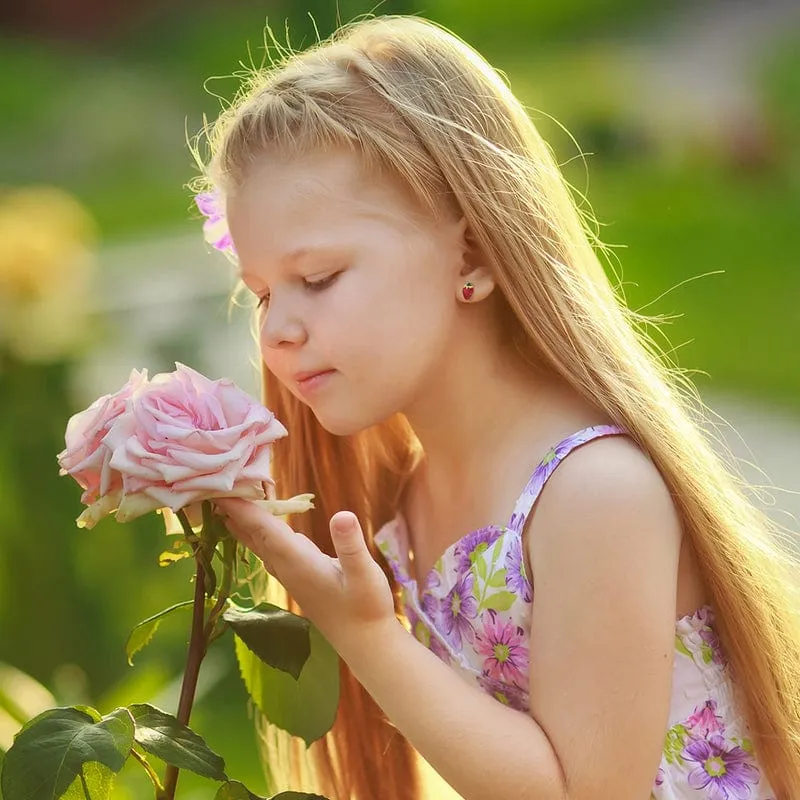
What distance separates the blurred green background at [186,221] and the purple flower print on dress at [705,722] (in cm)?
62

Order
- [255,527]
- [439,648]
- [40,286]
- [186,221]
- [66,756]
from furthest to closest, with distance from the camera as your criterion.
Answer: [186,221] < [40,286] < [439,648] < [255,527] < [66,756]

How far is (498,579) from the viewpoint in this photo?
1.10 metres

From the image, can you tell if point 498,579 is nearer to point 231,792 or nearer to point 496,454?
point 496,454

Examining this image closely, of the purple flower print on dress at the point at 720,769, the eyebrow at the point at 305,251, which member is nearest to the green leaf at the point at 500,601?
the purple flower print on dress at the point at 720,769

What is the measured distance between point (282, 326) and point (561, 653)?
34cm

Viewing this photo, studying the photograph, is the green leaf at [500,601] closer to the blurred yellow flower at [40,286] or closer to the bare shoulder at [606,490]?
the bare shoulder at [606,490]

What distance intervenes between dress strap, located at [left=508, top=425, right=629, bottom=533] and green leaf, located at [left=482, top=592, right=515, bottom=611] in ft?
0.18

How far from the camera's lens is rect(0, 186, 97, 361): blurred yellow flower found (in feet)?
6.91

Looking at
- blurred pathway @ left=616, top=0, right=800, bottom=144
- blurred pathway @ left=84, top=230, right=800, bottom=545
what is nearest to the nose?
blurred pathway @ left=84, top=230, right=800, bottom=545

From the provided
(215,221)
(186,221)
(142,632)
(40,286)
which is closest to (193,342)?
(40,286)

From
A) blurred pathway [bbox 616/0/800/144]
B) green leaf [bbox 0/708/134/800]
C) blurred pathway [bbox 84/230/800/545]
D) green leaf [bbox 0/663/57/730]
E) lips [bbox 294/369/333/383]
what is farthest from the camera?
blurred pathway [bbox 616/0/800/144]

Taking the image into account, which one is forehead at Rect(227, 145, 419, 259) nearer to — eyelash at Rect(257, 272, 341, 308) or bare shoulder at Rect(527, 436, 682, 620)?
eyelash at Rect(257, 272, 341, 308)

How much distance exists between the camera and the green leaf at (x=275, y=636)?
992mm

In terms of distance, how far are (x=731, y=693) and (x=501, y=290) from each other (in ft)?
1.35
